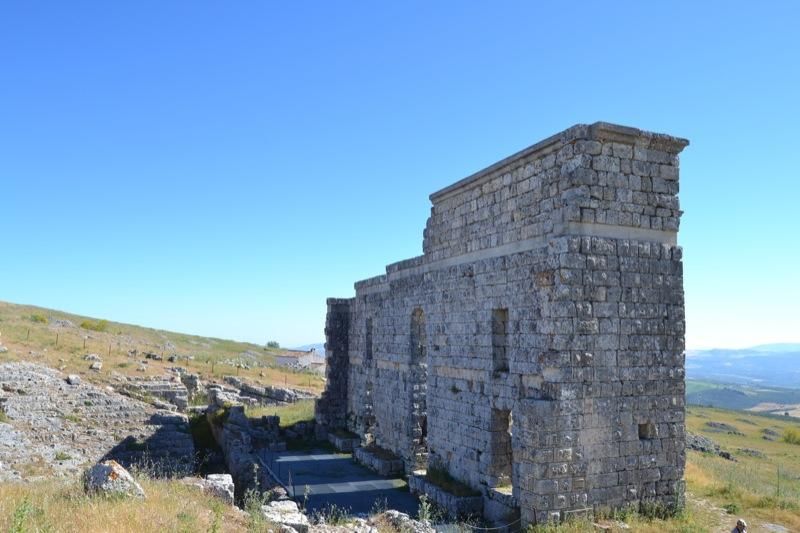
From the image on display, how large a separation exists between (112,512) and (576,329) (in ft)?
22.4

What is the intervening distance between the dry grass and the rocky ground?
33.3 feet

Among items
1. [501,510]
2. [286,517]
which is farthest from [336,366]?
[286,517]

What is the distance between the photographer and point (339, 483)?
14734 mm

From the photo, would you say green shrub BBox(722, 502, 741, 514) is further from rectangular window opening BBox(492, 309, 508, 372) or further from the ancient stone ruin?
rectangular window opening BBox(492, 309, 508, 372)

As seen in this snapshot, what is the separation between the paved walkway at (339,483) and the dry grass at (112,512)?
360cm

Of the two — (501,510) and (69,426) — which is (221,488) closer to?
(501,510)

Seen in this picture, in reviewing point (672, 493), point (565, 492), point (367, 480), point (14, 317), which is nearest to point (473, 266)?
point (565, 492)

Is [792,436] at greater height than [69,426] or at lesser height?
lesser

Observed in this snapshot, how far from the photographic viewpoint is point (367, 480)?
1505cm

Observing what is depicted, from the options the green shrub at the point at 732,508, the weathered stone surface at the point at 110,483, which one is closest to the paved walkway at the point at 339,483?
the weathered stone surface at the point at 110,483

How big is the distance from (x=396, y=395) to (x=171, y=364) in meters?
22.7

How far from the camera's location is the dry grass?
6047mm

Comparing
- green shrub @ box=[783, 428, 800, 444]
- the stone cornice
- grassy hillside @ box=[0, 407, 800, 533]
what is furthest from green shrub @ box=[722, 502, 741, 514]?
green shrub @ box=[783, 428, 800, 444]

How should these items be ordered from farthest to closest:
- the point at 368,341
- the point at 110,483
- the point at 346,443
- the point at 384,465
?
the point at 368,341
the point at 346,443
the point at 384,465
the point at 110,483
